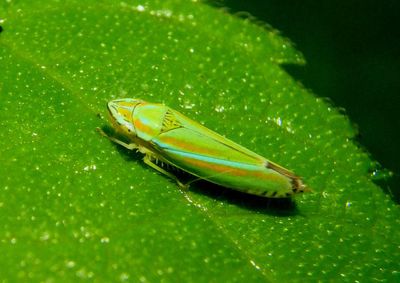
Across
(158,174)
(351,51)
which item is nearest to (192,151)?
(158,174)

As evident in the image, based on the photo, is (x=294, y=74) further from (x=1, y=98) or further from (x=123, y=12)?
(x=1, y=98)

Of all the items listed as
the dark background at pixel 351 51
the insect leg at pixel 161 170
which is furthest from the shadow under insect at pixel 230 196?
the dark background at pixel 351 51

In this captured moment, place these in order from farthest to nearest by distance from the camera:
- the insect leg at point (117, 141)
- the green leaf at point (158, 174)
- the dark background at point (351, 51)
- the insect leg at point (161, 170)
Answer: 1. the dark background at point (351, 51)
2. the insect leg at point (117, 141)
3. the insect leg at point (161, 170)
4. the green leaf at point (158, 174)

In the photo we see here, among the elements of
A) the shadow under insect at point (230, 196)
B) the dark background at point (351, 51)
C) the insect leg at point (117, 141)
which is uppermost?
the dark background at point (351, 51)

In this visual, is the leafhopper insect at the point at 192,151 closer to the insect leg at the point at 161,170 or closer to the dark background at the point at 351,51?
the insect leg at the point at 161,170

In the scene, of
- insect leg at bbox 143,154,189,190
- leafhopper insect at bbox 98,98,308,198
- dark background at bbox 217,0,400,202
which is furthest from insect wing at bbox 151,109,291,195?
dark background at bbox 217,0,400,202

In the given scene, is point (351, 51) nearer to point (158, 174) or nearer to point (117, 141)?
point (158, 174)
